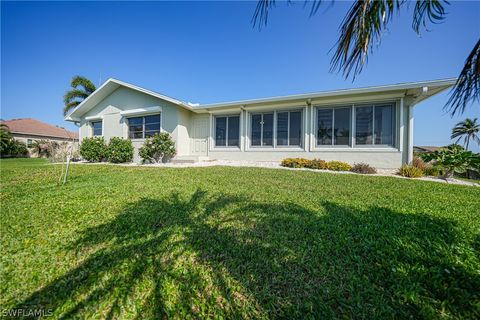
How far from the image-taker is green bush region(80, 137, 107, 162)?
45.8 feet

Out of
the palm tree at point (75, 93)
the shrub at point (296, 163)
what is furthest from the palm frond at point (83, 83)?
the shrub at point (296, 163)

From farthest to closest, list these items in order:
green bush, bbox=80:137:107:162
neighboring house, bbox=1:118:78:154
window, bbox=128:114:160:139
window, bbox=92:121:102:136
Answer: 1. neighboring house, bbox=1:118:78:154
2. window, bbox=92:121:102:136
3. green bush, bbox=80:137:107:162
4. window, bbox=128:114:160:139

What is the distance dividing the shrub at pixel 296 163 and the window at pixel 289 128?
1406mm

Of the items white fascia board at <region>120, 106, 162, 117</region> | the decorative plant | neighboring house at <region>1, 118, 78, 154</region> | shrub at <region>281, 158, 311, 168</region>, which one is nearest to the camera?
the decorative plant

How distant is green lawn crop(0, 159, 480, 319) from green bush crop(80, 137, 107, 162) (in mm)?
10456

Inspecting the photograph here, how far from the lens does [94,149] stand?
1408cm

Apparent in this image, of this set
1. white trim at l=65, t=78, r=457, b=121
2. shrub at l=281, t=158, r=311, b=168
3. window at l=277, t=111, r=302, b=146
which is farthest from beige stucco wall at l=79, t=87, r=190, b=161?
shrub at l=281, t=158, r=311, b=168

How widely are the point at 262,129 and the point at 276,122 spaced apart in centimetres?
98

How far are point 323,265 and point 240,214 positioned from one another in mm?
1740

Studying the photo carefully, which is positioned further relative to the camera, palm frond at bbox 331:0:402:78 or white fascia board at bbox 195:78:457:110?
white fascia board at bbox 195:78:457:110

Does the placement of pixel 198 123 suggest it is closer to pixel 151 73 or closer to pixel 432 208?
pixel 151 73

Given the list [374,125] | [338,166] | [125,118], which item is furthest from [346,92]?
[125,118]

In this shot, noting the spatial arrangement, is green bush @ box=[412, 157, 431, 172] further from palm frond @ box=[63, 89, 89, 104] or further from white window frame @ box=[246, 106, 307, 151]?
palm frond @ box=[63, 89, 89, 104]

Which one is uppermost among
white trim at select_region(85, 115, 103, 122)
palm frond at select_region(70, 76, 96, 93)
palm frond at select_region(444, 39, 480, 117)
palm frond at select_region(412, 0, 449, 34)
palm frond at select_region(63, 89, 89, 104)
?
palm frond at select_region(70, 76, 96, 93)
